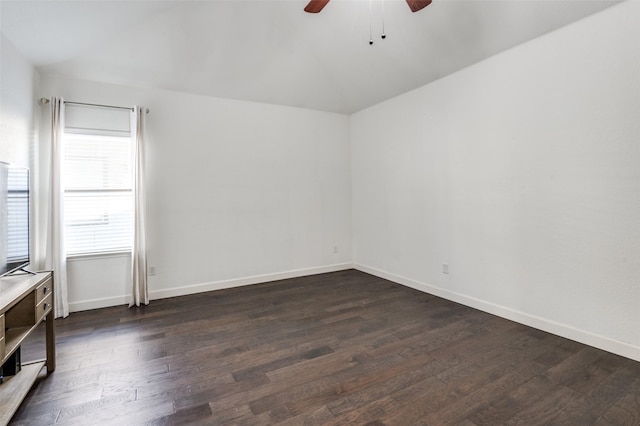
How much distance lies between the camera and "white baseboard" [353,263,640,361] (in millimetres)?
2494

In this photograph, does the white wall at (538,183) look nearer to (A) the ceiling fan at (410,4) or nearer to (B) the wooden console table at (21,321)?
(A) the ceiling fan at (410,4)

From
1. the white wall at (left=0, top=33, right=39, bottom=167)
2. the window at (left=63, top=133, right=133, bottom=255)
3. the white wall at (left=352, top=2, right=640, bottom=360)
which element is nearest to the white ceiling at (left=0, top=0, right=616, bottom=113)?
the white wall at (left=0, top=33, right=39, bottom=167)

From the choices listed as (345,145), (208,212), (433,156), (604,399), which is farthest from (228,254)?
(604,399)

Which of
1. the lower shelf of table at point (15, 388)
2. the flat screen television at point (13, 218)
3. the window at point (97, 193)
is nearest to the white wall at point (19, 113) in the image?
the window at point (97, 193)

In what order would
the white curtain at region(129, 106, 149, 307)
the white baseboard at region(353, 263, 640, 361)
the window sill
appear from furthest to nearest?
the white curtain at region(129, 106, 149, 307)
the window sill
the white baseboard at region(353, 263, 640, 361)

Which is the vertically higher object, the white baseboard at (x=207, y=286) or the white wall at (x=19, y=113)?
the white wall at (x=19, y=113)

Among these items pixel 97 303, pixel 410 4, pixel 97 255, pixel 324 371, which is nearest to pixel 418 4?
pixel 410 4

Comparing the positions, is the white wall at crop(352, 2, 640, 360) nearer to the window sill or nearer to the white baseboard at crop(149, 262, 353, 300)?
the white baseboard at crop(149, 262, 353, 300)

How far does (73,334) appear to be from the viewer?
3012 millimetres

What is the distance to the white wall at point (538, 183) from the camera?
2496 mm

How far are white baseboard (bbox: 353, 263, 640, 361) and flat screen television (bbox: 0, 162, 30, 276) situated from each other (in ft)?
13.7

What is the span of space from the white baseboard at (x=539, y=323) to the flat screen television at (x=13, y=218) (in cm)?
419

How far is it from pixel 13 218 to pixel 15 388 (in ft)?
3.82

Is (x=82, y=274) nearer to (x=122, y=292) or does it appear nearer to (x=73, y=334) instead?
(x=122, y=292)
